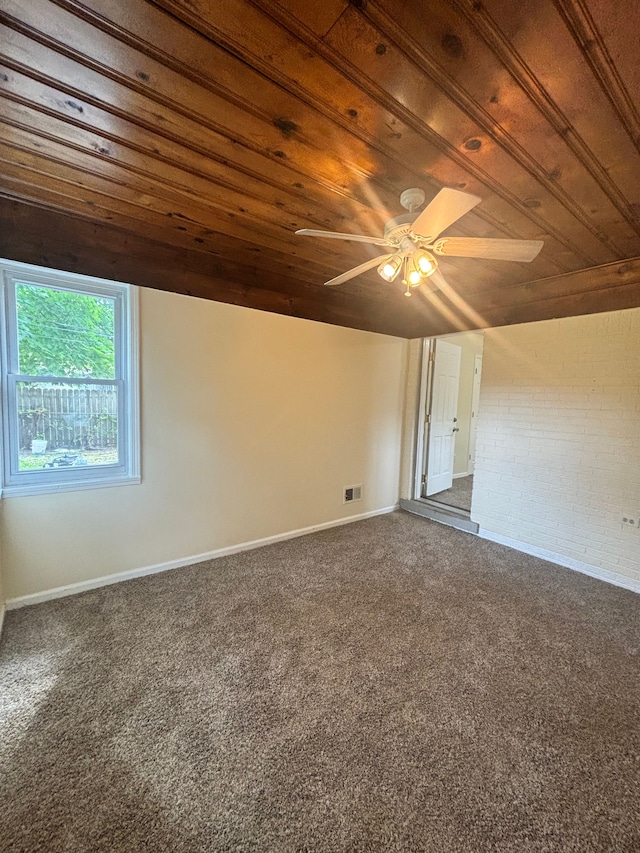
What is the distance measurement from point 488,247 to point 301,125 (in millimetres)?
1013

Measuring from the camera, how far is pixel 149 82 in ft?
4.25

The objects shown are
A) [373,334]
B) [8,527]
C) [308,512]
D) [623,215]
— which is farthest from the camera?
[373,334]

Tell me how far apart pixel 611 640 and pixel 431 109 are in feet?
9.82

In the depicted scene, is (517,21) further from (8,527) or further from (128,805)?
(8,527)

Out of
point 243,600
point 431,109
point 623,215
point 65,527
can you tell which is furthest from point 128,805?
point 623,215

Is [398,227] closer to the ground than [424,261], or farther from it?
farther from it

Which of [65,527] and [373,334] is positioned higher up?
[373,334]

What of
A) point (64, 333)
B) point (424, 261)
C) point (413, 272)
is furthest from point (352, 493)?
point (64, 333)

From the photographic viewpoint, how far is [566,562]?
10.3 feet

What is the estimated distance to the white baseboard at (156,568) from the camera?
2.38 m

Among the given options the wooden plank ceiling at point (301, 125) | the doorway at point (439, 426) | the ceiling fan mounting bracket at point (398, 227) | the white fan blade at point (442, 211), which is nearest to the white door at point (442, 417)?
the doorway at point (439, 426)

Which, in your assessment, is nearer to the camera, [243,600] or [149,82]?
[149,82]

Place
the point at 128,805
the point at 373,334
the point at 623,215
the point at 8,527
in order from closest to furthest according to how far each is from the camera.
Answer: the point at 128,805 → the point at 623,215 → the point at 8,527 → the point at 373,334

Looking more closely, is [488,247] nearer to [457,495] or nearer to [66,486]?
[66,486]
